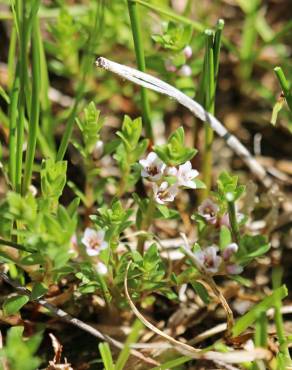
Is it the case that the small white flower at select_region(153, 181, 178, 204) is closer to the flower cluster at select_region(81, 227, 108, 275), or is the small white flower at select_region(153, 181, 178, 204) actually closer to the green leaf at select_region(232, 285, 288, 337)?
the flower cluster at select_region(81, 227, 108, 275)

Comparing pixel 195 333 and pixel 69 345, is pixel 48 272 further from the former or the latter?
pixel 195 333

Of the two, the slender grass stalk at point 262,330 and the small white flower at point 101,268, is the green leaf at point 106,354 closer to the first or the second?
the small white flower at point 101,268

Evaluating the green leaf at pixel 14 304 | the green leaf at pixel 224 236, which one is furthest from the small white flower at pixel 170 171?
the green leaf at pixel 14 304

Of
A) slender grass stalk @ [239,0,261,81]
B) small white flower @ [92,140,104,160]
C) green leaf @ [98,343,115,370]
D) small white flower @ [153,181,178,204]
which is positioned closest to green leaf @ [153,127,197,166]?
small white flower @ [153,181,178,204]

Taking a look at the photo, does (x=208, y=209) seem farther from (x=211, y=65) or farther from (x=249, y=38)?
(x=249, y=38)

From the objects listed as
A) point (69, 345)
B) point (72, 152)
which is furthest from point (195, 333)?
point (72, 152)
